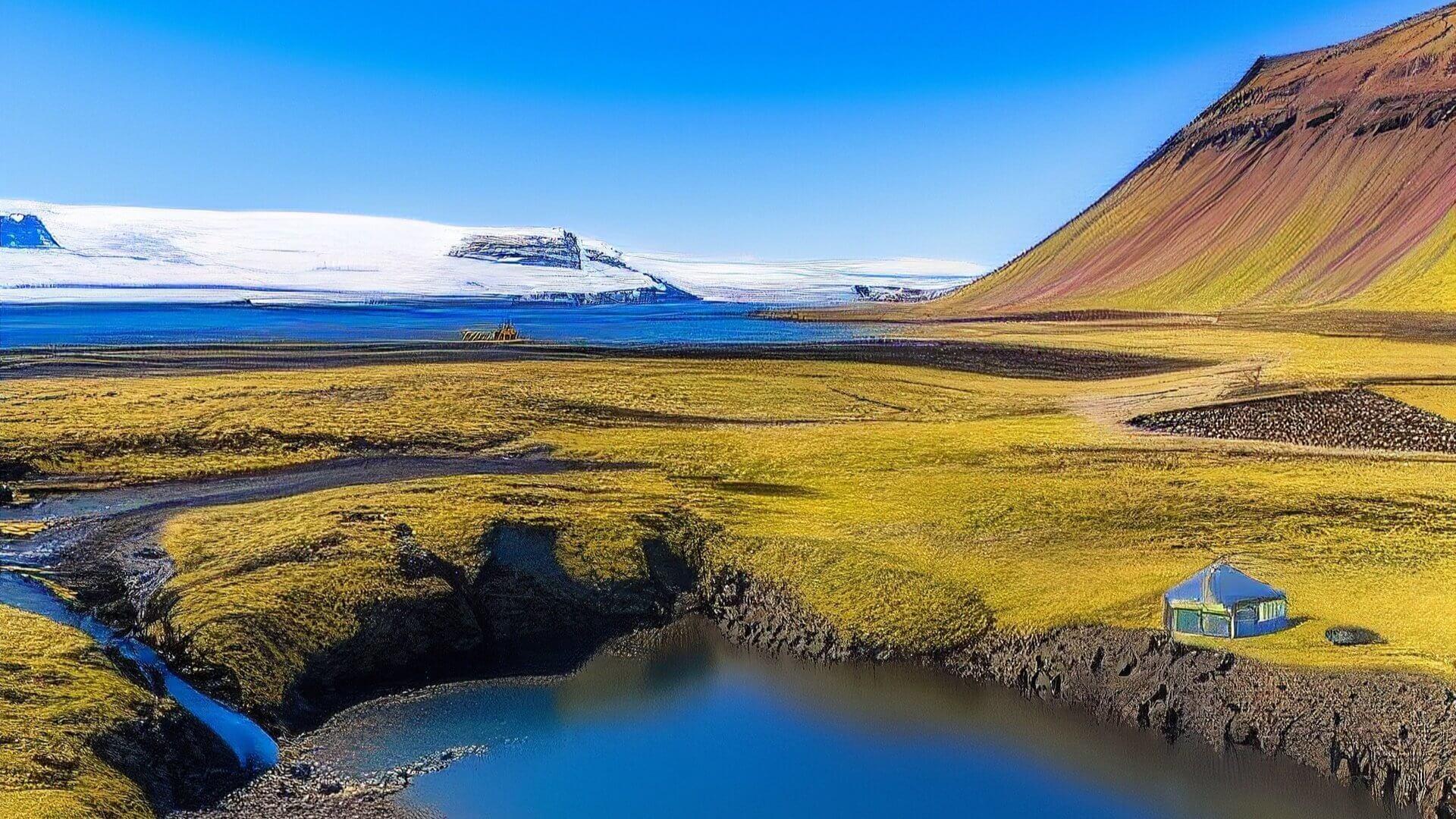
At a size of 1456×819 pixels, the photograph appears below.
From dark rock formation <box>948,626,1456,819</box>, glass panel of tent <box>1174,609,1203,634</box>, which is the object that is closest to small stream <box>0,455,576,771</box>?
dark rock formation <box>948,626,1456,819</box>

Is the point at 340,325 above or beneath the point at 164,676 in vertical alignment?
above

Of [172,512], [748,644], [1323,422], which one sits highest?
[1323,422]

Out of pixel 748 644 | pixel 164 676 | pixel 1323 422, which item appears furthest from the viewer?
pixel 1323 422

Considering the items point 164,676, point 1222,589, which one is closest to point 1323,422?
point 1222,589

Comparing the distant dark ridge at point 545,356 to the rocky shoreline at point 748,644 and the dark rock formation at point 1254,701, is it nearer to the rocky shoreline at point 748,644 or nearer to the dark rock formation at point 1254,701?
the rocky shoreline at point 748,644

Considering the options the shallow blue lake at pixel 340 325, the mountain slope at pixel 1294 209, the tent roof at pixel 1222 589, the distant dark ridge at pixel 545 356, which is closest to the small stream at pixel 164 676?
the tent roof at pixel 1222 589

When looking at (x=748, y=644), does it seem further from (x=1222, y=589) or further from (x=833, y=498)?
Answer: (x=1222, y=589)

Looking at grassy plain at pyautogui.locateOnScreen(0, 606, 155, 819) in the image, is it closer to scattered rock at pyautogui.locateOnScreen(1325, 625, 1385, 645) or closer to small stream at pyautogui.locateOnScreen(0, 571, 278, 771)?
small stream at pyautogui.locateOnScreen(0, 571, 278, 771)

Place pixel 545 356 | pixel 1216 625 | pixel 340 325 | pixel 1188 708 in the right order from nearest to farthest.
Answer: pixel 1188 708
pixel 1216 625
pixel 545 356
pixel 340 325

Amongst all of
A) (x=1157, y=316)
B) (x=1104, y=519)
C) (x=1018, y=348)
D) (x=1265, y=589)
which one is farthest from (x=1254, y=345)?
(x=1265, y=589)
